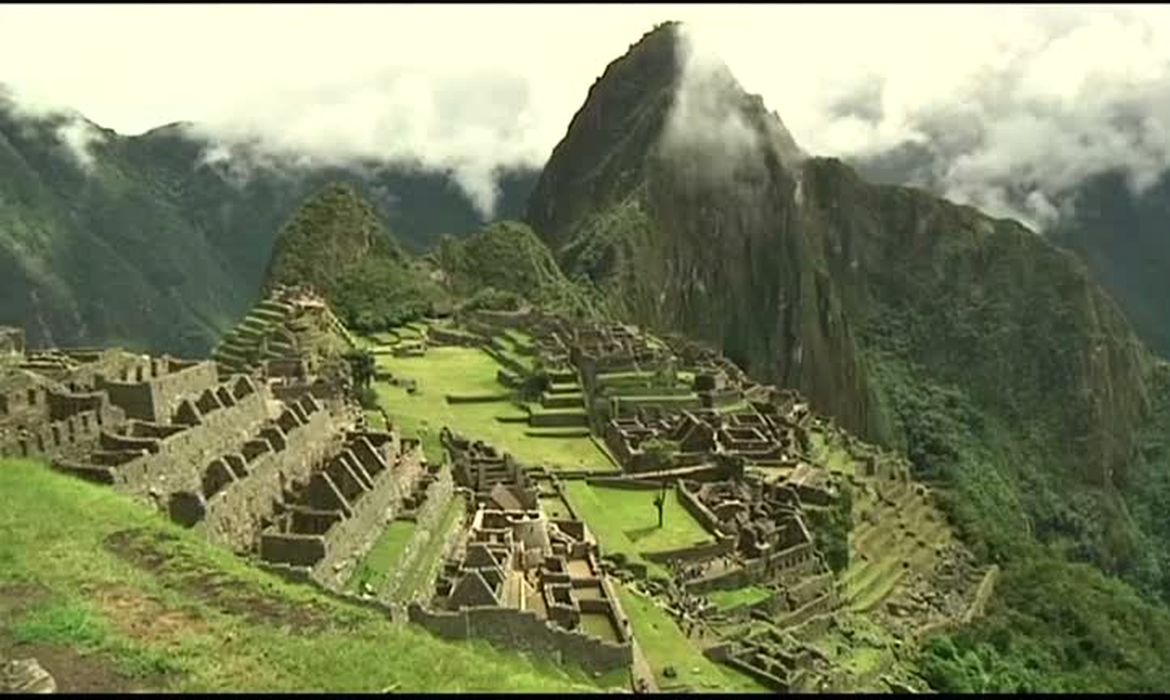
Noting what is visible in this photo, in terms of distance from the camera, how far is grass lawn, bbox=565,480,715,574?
122 ft

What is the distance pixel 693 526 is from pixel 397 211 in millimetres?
106971

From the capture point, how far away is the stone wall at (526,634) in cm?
2114

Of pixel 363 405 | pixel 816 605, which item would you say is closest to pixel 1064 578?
pixel 816 605

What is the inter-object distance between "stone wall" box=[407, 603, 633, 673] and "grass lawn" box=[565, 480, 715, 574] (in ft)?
40.9

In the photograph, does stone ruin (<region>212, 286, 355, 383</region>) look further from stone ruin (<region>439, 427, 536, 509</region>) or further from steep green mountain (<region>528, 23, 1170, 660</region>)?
steep green mountain (<region>528, 23, 1170, 660</region>)

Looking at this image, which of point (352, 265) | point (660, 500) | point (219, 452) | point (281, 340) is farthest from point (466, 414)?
point (352, 265)

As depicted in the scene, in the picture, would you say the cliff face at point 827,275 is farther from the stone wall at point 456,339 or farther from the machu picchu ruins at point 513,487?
the machu picchu ruins at point 513,487

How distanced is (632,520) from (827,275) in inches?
4759

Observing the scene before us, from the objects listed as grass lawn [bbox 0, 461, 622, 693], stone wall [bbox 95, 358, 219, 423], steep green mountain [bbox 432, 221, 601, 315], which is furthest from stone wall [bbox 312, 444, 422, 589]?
steep green mountain [bbox 432, 221, 601, 315]

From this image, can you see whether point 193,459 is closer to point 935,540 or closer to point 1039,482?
point 935,540

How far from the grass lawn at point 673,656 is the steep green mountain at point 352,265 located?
52474mm

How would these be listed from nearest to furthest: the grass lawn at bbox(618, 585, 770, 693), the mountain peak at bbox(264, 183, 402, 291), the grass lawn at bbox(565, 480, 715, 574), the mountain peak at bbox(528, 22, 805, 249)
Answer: the grass lawn at bbox(618, 585, 770, 693) → the grass lawn at bbox(565, 480, 715, 574) → the mountain peak at bbox(264, 183, 402, 291) → the mountain peak at bbox(528, 22, 805, 249)

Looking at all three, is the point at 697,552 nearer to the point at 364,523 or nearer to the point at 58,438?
the point at 364,523

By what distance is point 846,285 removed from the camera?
167375 millimetres
